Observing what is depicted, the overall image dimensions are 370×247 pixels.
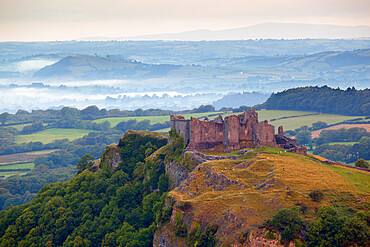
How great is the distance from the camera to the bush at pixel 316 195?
59034 millimetres

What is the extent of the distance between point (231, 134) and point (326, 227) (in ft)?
96.6

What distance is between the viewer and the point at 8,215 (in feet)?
338

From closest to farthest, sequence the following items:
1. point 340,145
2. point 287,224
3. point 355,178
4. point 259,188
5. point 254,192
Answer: point 287,224 < point 254,192 < point 259,188 < point 355,178 < point 340,145

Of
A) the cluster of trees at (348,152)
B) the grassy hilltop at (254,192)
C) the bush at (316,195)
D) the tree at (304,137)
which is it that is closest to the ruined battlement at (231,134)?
the grassy hilltop at (254,192)

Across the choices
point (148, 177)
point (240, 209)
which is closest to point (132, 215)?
point (148, 177)

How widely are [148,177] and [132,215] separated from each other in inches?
299

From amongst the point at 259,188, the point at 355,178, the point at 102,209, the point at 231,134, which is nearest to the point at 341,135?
the point at 231,134

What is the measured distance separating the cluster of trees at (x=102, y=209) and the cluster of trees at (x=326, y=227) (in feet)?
78.4

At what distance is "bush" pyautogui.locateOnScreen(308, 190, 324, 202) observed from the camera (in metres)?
59.0

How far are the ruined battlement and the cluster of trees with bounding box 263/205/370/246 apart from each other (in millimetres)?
25801

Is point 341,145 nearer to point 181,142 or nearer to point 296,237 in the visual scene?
point 181,142

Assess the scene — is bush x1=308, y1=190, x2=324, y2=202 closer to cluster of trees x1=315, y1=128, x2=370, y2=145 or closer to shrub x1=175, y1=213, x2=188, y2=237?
shrub x1=175, y1=213, x2=188, y2=237

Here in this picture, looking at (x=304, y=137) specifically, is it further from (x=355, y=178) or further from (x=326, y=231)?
(x=326, y=231)

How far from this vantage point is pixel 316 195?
59375mm
